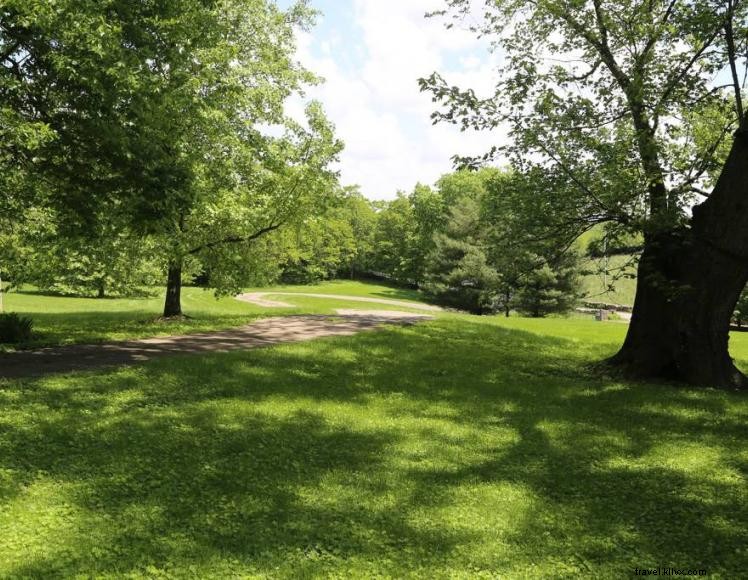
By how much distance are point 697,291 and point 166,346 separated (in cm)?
1131

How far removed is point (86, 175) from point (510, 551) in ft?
31.0

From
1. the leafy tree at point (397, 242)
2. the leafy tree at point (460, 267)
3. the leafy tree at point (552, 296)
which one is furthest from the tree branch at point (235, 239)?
the leafy tree at point (397, 242)

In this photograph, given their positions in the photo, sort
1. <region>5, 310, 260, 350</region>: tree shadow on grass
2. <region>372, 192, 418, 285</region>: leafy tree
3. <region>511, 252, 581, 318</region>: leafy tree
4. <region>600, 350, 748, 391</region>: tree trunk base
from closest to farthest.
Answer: <region>600, 350, 748, 391</region>: tree trunk base, <region>5, 310, 260, 350</region>: tree shadow on grass, <region>511, 252, 581, 318</region>: leafy tree, <region>372, 192, 418, 285</region>: leafy tree

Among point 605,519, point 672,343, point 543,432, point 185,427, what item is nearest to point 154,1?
point 185,427

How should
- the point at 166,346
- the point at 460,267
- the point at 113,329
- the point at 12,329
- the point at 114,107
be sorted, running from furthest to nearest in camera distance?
the point at 460,267, the point at 113,329, the point at 166,346, the point at 12,329, the point at 114,107

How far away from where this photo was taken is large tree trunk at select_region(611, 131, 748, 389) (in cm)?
1008

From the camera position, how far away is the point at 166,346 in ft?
40.5

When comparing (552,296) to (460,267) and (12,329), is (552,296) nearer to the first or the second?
(460,267)

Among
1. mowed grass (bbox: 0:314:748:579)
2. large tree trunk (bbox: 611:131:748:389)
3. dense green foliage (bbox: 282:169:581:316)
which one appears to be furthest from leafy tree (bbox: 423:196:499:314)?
mowed grass (bbox: 0:314:748:579)

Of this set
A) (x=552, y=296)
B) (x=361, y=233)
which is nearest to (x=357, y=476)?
(x=552, y=296)

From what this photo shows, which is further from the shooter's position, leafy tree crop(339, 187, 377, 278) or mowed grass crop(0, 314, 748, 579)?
leafy tree crop(339, 187, 377, 278)

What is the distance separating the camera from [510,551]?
4.41 m

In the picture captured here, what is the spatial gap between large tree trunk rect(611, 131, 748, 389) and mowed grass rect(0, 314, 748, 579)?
1.01 m

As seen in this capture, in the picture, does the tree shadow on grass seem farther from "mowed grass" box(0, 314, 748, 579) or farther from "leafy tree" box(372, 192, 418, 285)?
"leafy tree" box(372, 192, 418, 285)
